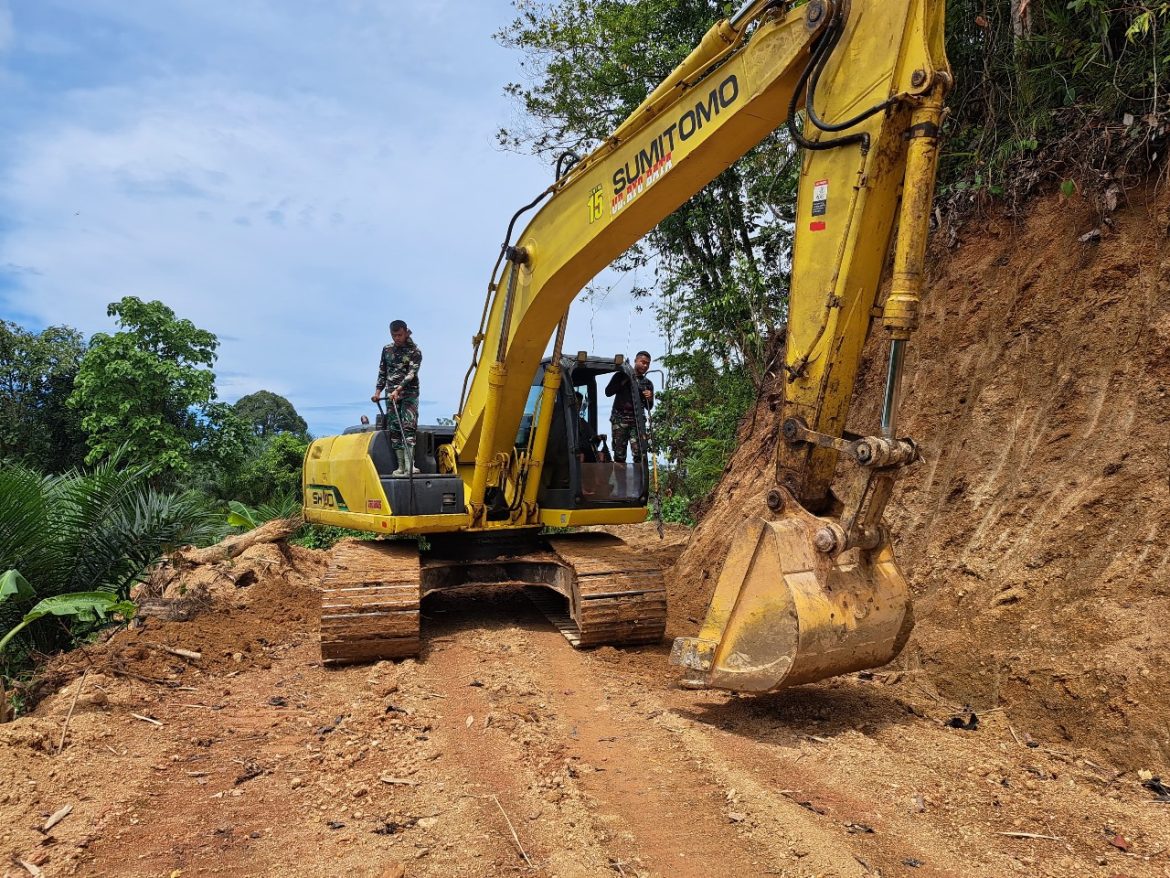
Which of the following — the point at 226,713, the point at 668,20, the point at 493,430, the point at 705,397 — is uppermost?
the point at 668,20

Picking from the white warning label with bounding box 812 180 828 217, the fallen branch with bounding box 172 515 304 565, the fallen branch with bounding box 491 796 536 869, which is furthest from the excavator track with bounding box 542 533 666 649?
the fallen branch with bounding box 172 515 304 565

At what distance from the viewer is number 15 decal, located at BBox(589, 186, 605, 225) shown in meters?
5.67

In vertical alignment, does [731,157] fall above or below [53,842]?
above

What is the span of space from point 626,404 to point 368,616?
10.7 ft

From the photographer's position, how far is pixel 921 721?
4.55m

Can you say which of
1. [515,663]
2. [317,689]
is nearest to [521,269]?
[515,663]

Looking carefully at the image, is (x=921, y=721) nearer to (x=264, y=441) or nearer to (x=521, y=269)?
(x=521, y=269)

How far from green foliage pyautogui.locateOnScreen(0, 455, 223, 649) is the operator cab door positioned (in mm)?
3735

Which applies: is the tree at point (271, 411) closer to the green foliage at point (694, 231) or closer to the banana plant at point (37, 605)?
the green foliage at point (694, 231)

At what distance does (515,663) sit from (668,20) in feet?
35.8

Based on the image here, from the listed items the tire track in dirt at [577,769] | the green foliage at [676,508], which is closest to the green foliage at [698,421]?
the green foliage at [676,508]

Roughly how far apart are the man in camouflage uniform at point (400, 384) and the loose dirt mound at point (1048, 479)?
383 cm

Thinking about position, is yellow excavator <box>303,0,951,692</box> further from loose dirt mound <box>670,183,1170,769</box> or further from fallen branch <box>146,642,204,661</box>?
fallen branch <box>146,642,204,661</box>

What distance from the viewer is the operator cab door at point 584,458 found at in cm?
737
